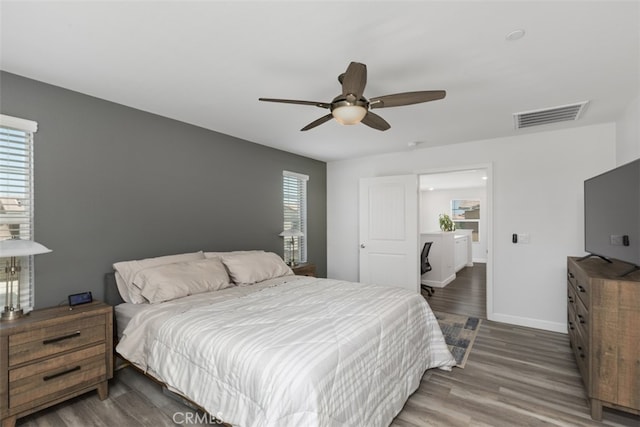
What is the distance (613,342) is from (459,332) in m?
1.69

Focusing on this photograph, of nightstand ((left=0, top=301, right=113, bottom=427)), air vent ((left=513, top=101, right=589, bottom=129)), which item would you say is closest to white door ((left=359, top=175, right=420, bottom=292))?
air vent ((left=513, top=101, right=589, bottom=129))

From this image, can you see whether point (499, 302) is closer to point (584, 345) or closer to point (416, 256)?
point (416, 256)

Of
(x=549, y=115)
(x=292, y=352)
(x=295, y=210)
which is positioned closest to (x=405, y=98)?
(x=292, y=352)

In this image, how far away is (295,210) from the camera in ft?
16.2

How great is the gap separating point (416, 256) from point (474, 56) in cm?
309

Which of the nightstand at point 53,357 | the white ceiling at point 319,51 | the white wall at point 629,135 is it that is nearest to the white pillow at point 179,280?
the nightstand at point 53,357

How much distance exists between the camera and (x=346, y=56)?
6.49 ft

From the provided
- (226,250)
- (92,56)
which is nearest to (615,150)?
(226,250)

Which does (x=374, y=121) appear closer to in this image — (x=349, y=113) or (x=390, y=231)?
(x=349, y=113)

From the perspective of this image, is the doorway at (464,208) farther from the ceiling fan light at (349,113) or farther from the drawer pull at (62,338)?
the drawer pull at (62,338)

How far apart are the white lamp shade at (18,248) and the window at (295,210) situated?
117 inches

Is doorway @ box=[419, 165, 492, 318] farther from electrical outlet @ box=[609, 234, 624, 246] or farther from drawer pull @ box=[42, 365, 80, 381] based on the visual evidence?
drawer pull @ box=[42, 365, 80, 381]

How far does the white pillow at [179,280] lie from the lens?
251cm

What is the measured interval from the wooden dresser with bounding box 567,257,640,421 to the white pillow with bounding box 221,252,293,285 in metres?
2.76
